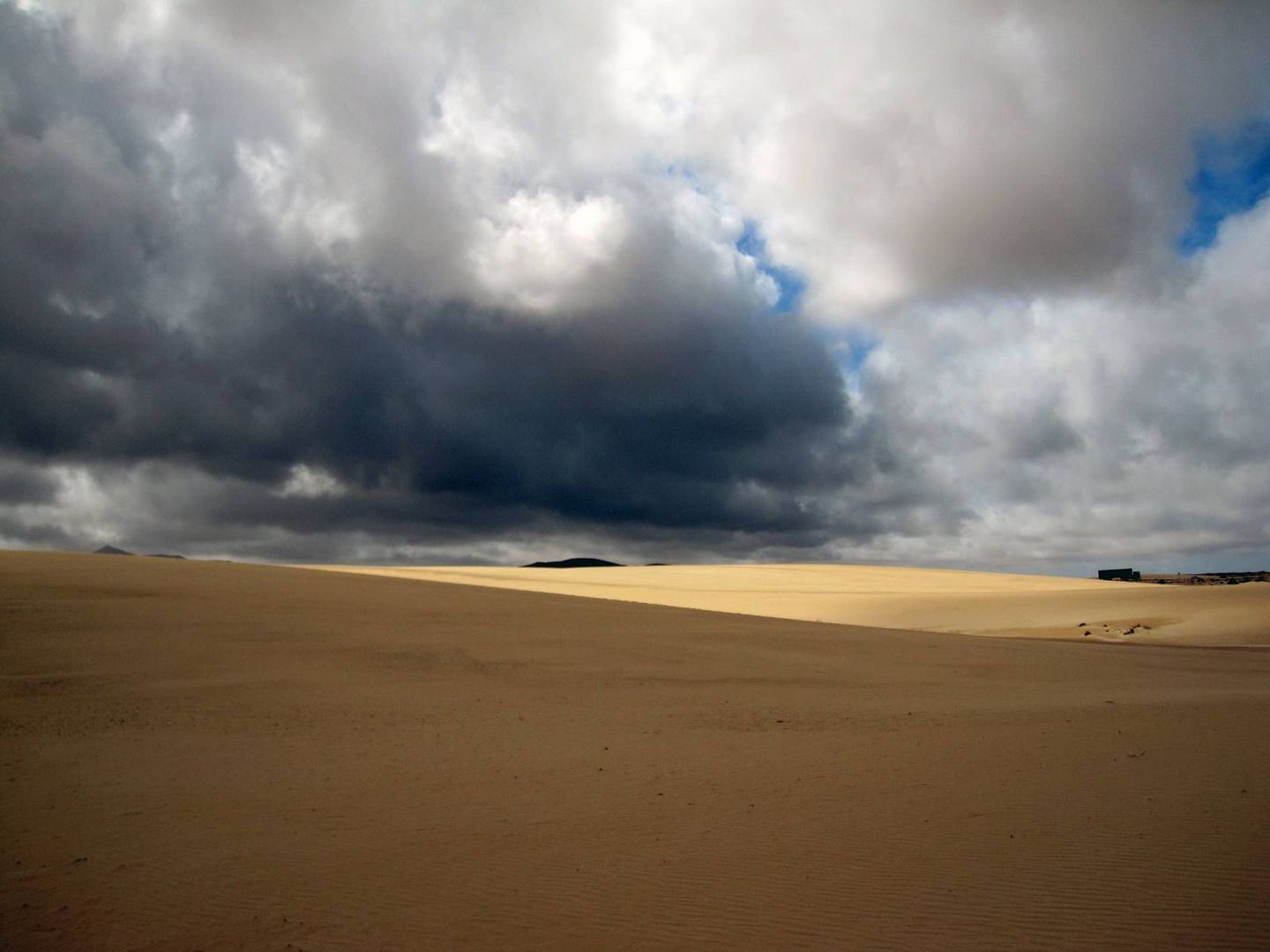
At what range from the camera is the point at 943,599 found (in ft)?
118

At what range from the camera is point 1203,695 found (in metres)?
12.1

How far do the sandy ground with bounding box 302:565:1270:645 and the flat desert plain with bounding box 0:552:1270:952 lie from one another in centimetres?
1466

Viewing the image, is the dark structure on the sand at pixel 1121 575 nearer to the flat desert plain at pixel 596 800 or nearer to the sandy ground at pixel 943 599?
the sandy ground at pixel 943 599

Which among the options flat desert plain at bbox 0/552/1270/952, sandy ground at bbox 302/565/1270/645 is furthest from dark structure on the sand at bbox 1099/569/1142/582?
flat desert plain at bbox 0/552/1270/952

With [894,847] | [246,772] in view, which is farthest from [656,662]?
[894,847]

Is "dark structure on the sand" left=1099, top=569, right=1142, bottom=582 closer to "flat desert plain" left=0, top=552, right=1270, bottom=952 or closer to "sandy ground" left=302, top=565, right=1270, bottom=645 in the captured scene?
"sandy ground" left=302, top=565, right=1270, bottom=645

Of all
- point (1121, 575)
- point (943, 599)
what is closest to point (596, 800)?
point (943, 599)

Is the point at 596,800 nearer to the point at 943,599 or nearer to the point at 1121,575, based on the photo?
the point at 943,599

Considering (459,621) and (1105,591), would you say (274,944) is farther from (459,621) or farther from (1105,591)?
(1105,591)

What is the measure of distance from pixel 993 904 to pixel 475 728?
19.7ft

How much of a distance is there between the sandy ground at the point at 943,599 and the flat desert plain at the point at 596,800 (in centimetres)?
1466

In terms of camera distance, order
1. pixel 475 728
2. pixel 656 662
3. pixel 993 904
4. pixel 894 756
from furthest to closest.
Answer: pixel 656 662 → pixel 475 728 → pixel 894 756 → pixel 993 904

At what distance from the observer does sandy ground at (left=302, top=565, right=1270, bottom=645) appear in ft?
89.6

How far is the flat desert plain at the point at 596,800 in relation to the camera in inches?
181
